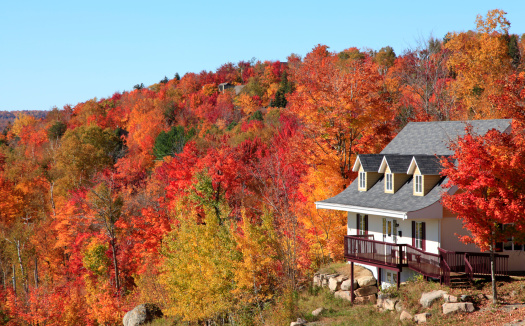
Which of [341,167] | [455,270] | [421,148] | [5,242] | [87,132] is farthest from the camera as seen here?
[87,132]

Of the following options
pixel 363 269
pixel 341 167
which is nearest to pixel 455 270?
pixel 363 269

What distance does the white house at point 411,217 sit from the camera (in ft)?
79.5

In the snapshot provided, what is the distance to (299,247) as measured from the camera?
37.2 meters

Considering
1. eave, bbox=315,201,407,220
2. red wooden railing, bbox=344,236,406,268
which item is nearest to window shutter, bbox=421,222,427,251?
red wooden railing, bbox=344,236,406,268

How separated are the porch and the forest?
4851 mm

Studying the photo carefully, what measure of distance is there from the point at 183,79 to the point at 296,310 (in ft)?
457

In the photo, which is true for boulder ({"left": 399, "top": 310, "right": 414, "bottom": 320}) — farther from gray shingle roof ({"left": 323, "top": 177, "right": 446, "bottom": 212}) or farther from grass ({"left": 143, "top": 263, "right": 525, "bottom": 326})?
gray shingle roof ({"left": 323, "top": 177, "right": 446, "bottom": 212})

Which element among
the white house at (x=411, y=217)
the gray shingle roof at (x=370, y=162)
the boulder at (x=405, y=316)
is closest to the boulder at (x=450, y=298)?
the white house at (x=411, y=217)

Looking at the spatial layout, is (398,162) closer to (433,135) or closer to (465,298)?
(433,135)

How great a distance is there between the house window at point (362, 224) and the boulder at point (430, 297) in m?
7.61

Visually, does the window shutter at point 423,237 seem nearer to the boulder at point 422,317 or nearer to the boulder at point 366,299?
the boulder at point 366,299

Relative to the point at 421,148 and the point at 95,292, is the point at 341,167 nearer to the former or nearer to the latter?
the point at 421,148

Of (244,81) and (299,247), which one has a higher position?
(244,81)

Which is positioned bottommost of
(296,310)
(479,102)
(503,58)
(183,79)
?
(296,310)
